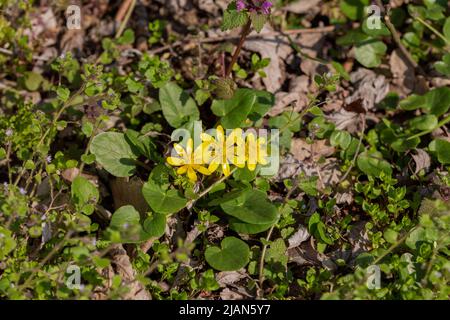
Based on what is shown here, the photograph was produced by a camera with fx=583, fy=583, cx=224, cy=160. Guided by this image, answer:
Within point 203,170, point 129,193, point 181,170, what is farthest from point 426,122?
point 129,193

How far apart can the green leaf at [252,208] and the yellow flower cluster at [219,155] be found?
5.8 inches

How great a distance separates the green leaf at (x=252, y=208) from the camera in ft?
9.91

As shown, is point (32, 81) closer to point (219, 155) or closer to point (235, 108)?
point (235, 108)

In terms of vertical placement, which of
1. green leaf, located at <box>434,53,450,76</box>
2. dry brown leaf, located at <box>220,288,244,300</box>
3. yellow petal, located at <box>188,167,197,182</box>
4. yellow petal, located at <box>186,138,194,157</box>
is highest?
green leaf, located at <box>434,53,450,76</box>

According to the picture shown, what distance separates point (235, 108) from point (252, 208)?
0.67 meters

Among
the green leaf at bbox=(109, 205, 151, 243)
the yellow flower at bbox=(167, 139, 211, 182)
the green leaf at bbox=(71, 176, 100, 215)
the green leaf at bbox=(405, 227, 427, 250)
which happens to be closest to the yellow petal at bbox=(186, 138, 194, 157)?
the yellow flower at bbox=(167, 139, 211, 182)

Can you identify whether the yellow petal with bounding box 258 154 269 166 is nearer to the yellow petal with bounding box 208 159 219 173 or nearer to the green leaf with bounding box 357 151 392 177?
the yellow petal with bounding box 208 159 219 173

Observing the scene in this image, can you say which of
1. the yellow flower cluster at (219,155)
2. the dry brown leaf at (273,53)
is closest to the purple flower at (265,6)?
the yellow flower cluster at (219,155)

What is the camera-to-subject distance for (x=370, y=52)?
4.05 m

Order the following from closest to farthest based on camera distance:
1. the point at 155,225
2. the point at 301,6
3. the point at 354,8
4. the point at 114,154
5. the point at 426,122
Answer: the point at 155,225 → the point at 114,154 → the point at 426,122 → the point at 354,8 → the point at 301,6

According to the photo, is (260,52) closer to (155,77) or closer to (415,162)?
(155,77)

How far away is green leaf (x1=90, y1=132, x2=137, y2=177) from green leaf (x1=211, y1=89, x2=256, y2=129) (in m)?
0.57

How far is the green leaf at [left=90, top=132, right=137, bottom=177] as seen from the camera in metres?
3.28

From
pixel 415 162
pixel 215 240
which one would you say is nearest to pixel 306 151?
pixel 415 162
